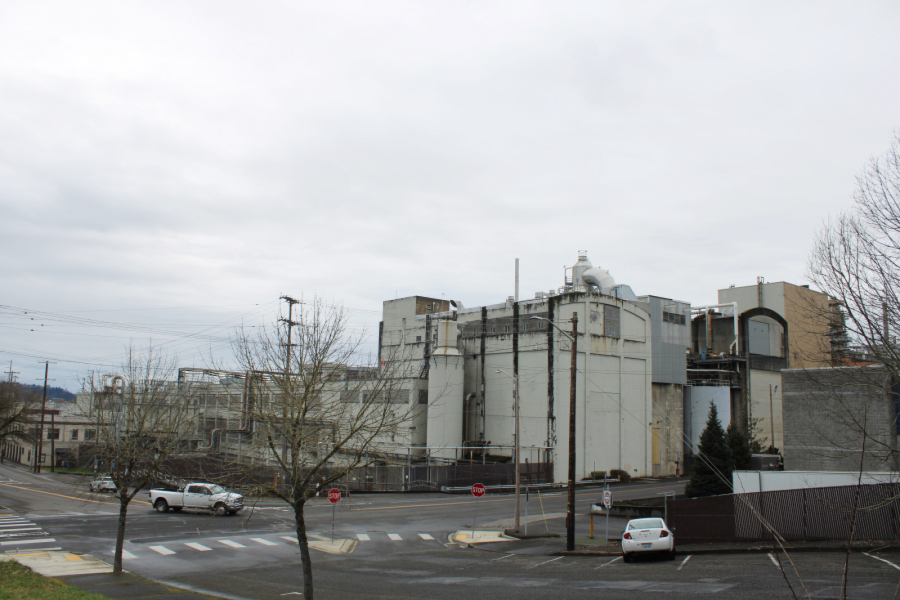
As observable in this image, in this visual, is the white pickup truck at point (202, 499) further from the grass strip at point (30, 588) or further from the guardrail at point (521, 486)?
the guardrail at point (521, 486)

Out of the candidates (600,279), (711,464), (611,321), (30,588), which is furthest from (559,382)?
(30,588)

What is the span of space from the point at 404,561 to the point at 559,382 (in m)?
32.7

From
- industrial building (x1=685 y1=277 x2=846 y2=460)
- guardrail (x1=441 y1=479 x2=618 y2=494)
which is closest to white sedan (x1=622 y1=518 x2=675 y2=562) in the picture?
guardrail (x1=441 y1=479 x2=618 y2=494)

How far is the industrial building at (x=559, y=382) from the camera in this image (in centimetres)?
5325

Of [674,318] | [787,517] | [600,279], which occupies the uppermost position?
[600,279]

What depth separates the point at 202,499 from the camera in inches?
1292

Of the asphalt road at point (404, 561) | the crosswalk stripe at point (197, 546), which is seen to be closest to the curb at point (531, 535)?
the asphalt road at point (404, 561)

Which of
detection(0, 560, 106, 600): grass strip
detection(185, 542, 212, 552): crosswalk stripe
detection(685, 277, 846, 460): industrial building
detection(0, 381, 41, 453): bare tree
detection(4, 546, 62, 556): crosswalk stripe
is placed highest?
detection(685, 277, 846, 460): industrial building

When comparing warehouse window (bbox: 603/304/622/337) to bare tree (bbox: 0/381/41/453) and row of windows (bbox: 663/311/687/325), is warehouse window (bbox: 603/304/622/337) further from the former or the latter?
bare tree (bbox: 0/381/41/453)

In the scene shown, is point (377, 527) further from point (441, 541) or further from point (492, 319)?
point (492, 319)

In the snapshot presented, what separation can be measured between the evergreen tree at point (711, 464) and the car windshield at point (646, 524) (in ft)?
42.9

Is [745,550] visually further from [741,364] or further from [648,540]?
[741,364]

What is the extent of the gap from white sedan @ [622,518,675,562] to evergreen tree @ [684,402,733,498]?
13480mm

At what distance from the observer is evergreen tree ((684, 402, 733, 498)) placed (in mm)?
33000
